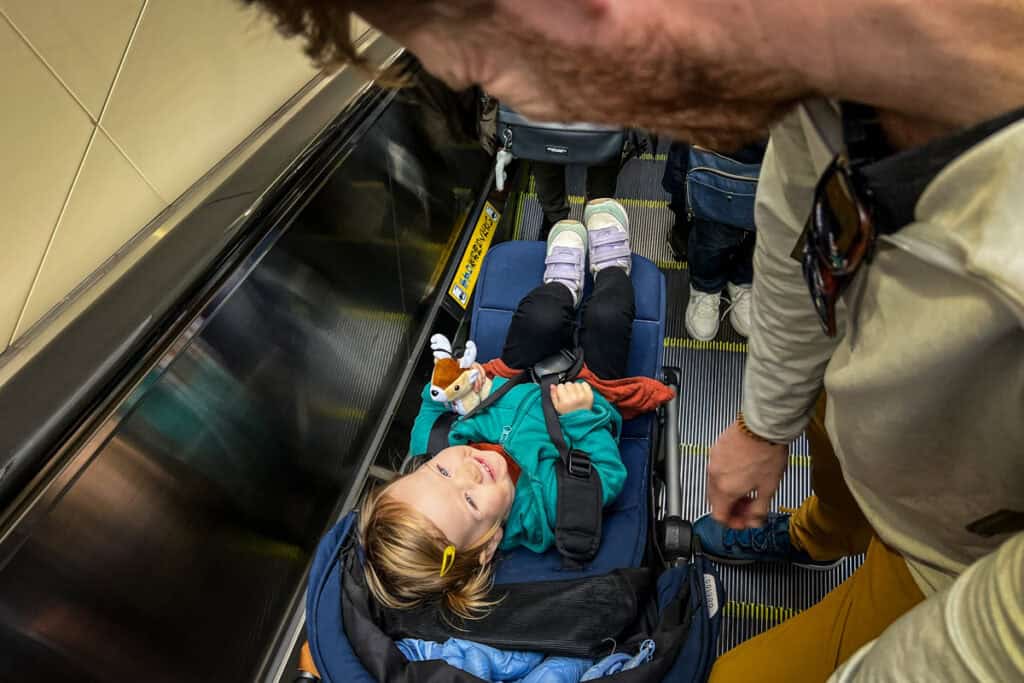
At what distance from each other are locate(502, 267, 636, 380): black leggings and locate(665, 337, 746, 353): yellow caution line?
641 millimetres

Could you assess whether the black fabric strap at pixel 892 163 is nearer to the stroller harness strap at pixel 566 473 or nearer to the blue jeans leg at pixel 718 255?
the stroller harness strap at pixel 566 473

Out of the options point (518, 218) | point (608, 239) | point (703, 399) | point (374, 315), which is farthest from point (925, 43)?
point (518, 218)

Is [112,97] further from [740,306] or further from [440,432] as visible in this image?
[740,306]

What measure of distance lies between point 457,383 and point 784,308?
1.04 metres

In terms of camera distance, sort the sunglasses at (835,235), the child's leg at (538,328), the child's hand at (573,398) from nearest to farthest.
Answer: the sunglasses at (835,235) → the child's hand at (573,398) → the child's leg at (538,328)

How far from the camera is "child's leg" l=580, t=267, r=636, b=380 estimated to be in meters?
1.81

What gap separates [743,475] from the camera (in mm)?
1129

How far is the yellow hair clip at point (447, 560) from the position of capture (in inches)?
54.7

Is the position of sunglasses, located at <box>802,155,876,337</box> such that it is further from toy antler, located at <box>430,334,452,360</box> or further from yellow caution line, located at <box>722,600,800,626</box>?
yellow caution line, located at <box>722,600,800,626</box>

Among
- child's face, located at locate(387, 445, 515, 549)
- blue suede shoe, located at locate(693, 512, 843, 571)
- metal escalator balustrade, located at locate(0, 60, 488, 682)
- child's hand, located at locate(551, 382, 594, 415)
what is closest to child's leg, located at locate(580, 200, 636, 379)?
child's hand, located at locate(551, 382, 594, 415)

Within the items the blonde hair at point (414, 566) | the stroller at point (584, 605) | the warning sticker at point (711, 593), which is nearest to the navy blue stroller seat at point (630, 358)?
the stroller at point (584, 605)

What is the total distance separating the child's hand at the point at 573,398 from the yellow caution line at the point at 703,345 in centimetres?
85

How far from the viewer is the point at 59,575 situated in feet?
3.37

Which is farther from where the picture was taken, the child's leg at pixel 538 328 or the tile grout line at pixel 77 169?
the child's leg at pixel 538 328
